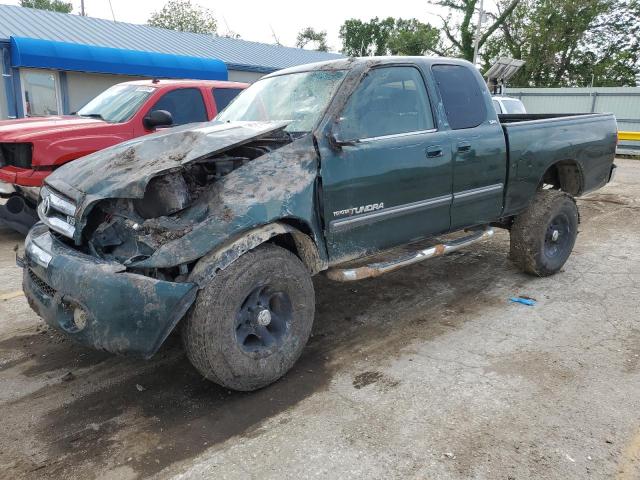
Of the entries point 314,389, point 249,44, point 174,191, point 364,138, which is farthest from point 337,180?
point 249,44

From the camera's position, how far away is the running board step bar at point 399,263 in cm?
373

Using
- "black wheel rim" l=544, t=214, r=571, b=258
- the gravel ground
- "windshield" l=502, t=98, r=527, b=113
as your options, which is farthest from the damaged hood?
"windshield" l=502, t=98, r=527, b=113

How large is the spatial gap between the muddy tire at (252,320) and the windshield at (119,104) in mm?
4687

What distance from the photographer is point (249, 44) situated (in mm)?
22109

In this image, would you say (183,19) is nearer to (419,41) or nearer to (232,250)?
(419,41)

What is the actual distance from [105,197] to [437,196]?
2494 mm

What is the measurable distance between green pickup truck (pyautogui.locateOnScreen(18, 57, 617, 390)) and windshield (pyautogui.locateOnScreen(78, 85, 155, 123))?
2.99m

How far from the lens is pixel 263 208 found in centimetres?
313

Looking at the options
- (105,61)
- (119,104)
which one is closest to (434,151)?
(119,104)

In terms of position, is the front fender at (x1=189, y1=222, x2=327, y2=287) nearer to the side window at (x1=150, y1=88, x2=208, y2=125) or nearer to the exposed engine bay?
the exposed engine bay

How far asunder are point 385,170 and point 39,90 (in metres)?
13.0

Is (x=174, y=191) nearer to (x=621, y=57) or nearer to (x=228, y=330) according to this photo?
(x=228, y=330)

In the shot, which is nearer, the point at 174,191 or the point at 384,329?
the point at 174,191

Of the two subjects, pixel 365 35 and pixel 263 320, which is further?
pixel 365 35
